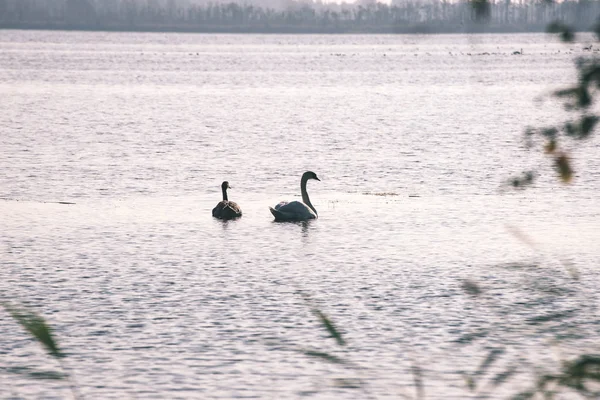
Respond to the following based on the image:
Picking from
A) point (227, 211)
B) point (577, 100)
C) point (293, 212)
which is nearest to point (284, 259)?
point (293, 212)

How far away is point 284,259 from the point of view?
1747 centimetres

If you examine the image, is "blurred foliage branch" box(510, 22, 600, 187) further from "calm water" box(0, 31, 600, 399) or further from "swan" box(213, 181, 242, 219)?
"swan" box(213, 181, 242, 219)

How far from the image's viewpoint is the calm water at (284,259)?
11.3 metres

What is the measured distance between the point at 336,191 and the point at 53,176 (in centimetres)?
774

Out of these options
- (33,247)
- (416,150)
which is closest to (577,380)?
(33,247)

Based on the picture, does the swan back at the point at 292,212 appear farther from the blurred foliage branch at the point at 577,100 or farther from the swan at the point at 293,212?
the blurred foliage branch at the point at 577,100

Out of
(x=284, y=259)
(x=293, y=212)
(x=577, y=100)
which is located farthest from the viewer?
(x=293, y=212)

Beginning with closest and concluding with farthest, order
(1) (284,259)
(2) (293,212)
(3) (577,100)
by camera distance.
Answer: (3) (577,100) → (1) (284,259) → (2) (293,212)

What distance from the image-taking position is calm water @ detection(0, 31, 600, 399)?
11.3 metres

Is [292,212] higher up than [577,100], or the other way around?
[577,100]

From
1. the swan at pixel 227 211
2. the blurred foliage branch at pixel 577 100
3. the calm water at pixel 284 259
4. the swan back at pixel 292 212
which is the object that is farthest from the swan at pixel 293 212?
the blurred foliage branch at pixel 577 100

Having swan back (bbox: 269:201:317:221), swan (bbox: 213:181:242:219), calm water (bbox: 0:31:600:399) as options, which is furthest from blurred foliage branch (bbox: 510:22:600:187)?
swan (bbox: 213:181:242:219)

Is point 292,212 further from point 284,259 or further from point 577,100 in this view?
point 577,100

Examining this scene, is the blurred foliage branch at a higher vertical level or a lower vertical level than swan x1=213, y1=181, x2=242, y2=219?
higher
